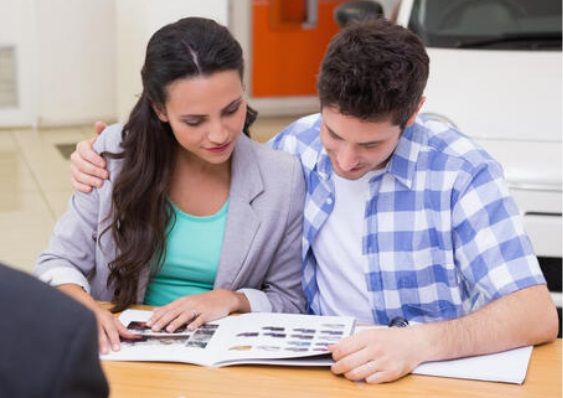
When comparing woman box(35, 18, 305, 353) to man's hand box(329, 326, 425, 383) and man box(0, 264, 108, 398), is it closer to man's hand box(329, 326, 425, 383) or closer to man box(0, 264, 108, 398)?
man's hand box(329, 326, 425, 383)

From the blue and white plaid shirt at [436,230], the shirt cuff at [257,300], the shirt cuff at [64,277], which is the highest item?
the blue and white plaid shirt at [436,230]

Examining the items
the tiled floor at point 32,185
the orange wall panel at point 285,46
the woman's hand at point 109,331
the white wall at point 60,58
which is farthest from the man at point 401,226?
the orange wall panel at point 285,46

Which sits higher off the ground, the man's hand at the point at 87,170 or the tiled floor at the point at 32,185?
the man's hand at the point at 87,170

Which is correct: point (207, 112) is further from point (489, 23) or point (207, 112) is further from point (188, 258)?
point (489, 23)

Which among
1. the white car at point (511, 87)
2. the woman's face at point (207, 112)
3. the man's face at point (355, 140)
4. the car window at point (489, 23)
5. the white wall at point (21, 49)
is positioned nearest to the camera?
the man's face at point (355, 140)

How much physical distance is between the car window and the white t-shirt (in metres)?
1.77

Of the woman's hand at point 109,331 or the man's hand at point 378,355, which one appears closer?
the man's hand at point 378,355

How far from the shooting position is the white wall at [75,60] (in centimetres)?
713

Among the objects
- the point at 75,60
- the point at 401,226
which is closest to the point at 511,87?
the point at 401,226

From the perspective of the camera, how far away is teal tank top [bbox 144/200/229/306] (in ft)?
7.34

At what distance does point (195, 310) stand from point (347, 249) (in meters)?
0.38

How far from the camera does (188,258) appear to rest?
88.0 inches

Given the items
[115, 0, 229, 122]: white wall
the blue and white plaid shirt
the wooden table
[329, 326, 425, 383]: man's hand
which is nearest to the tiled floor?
[115, 0, 229, 122]: white wall

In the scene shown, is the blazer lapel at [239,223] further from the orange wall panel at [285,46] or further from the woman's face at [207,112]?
the orange wall panel at [285,46]
